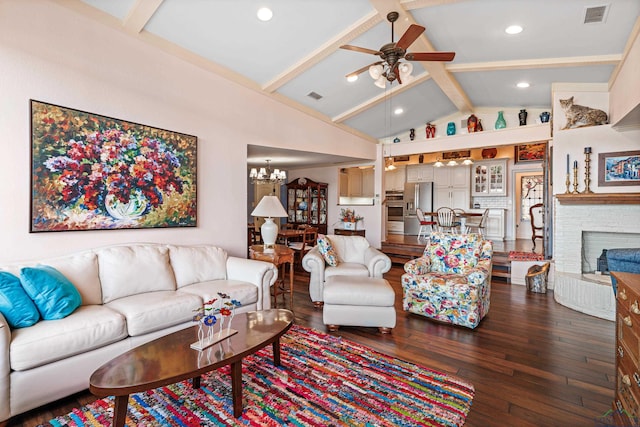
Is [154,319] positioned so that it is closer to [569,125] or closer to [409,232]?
[569,125]

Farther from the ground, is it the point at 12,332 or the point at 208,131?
the point at 208,131

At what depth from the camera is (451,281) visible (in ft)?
10.9

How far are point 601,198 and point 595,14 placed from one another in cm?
217

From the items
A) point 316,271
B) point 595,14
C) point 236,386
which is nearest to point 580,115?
point 595,14

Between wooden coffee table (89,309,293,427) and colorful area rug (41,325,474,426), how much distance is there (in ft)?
0.50

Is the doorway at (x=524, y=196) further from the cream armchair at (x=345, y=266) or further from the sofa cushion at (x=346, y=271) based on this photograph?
the sofa cushion at (x=346, y=271)

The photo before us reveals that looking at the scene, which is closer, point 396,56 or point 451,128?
point 396,56

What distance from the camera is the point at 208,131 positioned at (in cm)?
379

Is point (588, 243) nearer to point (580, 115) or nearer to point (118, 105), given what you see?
point (580, 115)

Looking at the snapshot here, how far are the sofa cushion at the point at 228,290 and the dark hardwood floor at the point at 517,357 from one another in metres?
0.62

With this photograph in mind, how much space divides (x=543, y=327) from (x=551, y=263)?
1819mm

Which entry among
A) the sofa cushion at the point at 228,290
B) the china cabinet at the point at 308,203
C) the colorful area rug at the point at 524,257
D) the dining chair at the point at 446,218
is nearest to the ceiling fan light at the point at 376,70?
the sofa cushion at the point at 228,290

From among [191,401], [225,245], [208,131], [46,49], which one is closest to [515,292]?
[225,245]

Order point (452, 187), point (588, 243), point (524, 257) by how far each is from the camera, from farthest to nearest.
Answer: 1. point (452, 187)
2. point (524, 257)
3. point (588, 243)
